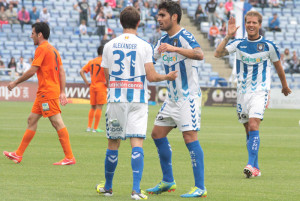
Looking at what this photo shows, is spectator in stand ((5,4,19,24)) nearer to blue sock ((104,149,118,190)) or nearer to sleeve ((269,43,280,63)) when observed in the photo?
sleeve ((269,43,280,63))

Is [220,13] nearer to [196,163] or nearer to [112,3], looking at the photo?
[112,3]

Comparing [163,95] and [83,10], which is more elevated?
[83,10]

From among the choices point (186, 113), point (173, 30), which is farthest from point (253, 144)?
point (173, 30)

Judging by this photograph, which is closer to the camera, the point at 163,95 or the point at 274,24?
the point at 163,95

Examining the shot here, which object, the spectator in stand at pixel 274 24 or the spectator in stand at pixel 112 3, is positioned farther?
the spectator in stand at pixel 274 24

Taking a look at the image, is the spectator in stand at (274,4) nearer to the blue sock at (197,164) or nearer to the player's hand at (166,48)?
the blue sock at (197,164)

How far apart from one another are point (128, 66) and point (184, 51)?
644 mm

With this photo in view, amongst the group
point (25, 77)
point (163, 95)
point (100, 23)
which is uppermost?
point (25, 77)

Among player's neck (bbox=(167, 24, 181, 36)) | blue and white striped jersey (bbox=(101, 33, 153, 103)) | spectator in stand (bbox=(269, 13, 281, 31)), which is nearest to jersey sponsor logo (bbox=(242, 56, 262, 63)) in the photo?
player's neck (bbox=(167, 24, 181, 36))

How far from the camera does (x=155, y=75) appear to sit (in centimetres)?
752

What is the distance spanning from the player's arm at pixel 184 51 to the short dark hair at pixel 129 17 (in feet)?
1.30

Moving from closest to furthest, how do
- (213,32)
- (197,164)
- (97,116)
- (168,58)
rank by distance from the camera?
(197,164)
(168,58)
(97,116)
(213,32)

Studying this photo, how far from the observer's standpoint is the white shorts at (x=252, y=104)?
1009 centimetres

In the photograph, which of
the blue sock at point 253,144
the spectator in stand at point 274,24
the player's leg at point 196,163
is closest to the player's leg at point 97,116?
the blue sock at point 253,144
